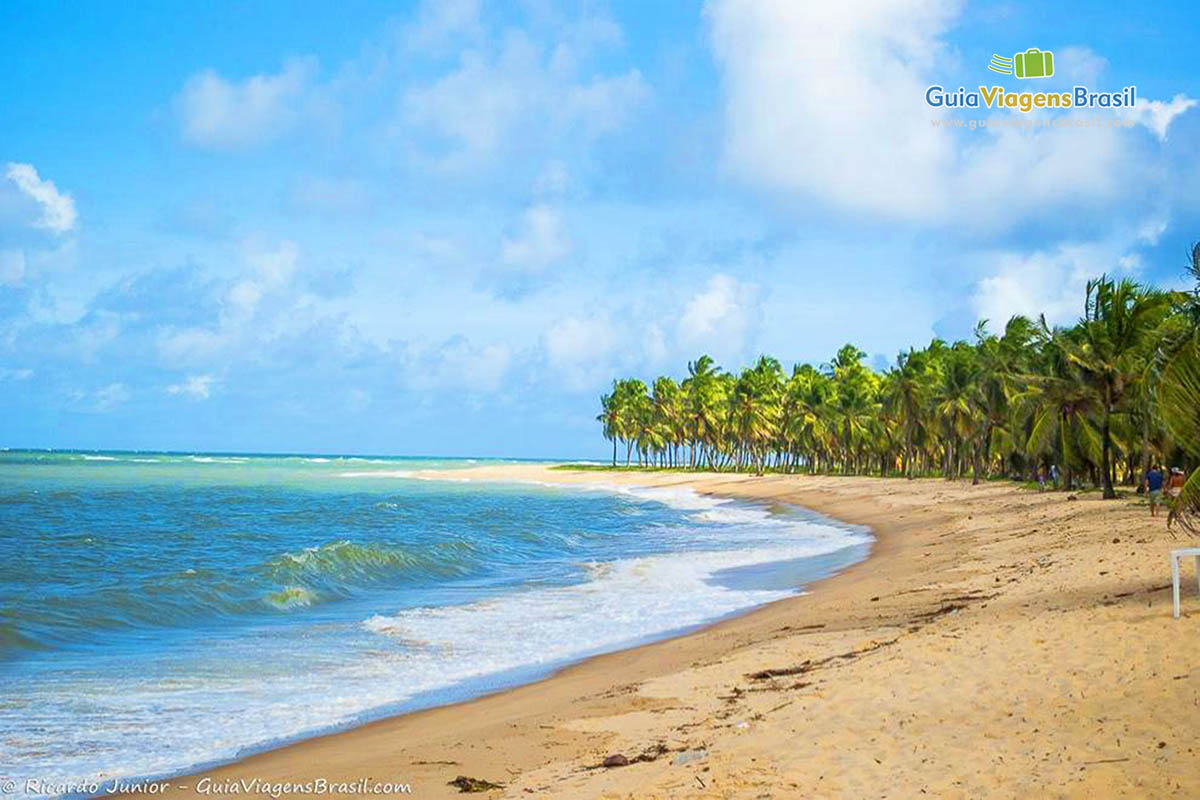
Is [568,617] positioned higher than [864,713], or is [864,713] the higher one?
[864,713]

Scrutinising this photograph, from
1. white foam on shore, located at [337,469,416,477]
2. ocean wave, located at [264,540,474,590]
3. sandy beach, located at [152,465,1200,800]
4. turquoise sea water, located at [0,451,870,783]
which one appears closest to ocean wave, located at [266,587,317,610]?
turquoise sea water, located at [0,451,870,783]

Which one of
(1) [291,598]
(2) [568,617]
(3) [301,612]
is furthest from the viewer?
(1) [291,598]

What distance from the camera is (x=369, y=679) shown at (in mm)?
12273

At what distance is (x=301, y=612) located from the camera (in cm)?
1877

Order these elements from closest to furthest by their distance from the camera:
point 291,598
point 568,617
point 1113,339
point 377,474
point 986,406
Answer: point 568,617, point 291,598, point 1113,339, point 986,406, point 377,474

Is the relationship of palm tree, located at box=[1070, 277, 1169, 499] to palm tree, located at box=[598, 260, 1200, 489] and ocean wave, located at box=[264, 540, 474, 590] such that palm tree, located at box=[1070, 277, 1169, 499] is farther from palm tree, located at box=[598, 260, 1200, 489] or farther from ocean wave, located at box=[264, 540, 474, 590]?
ocean wave, located at box=[264, 540, 474, 590]

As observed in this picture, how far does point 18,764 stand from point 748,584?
14.8 metres

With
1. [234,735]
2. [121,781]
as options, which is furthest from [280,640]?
[121,781]

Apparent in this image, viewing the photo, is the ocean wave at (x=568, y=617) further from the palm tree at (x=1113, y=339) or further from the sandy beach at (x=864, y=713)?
the palm tree at (x=1113, y=339)

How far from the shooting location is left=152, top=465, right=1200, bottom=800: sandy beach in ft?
20.6

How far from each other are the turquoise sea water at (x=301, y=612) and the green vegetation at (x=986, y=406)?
872 cm

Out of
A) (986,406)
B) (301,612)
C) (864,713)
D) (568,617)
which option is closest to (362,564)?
(301,612)

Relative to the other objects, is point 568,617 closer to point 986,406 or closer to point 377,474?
point 986,406

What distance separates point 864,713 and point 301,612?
45.1 ft
